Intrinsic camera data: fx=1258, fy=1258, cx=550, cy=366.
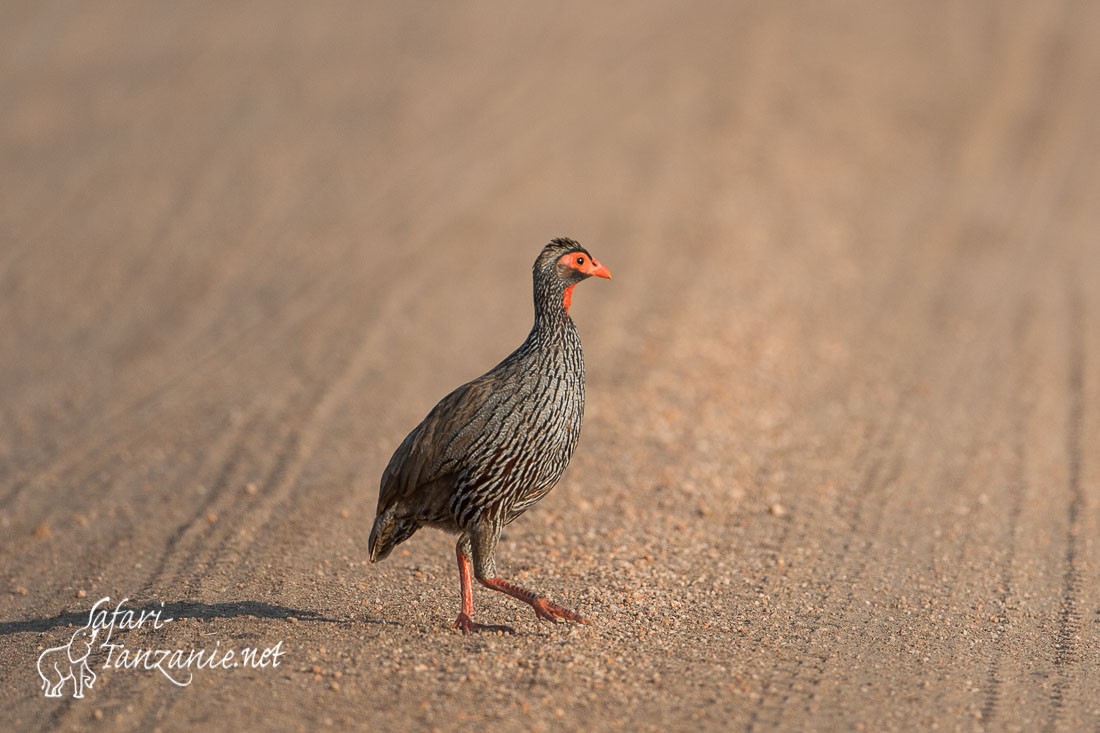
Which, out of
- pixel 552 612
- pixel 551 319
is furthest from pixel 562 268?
pixel 552 612

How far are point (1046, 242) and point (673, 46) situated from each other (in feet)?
30.5

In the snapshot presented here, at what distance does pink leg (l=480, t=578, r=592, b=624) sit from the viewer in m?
6.81

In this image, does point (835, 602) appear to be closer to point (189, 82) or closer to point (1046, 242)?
point (1046, 242)

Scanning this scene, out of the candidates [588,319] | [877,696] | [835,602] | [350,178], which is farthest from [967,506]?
[350,178]

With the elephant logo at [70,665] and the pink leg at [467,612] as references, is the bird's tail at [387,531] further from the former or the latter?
the elephant logo at [70,665]

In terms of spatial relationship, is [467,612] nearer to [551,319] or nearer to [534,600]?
[534,600]

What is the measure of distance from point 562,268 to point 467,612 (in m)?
1.96

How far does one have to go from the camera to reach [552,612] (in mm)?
6875

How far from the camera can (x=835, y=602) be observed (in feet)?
25.4

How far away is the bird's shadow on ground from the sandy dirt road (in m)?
0.04

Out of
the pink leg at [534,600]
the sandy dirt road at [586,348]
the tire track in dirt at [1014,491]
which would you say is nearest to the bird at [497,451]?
the pink leg at [534,600]

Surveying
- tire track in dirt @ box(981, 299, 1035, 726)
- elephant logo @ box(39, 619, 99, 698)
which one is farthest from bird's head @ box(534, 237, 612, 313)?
elephant logo @ box(39, 619, 99, 698)

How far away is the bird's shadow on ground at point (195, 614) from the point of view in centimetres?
718

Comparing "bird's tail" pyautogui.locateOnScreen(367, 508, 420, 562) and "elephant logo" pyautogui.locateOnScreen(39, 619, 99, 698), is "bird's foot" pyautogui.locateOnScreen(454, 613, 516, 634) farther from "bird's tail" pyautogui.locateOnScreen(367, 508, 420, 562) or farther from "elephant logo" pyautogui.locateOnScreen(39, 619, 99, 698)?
"elephant logo" pyautogui.locateOnScreen(39, 619, 99, 698)
